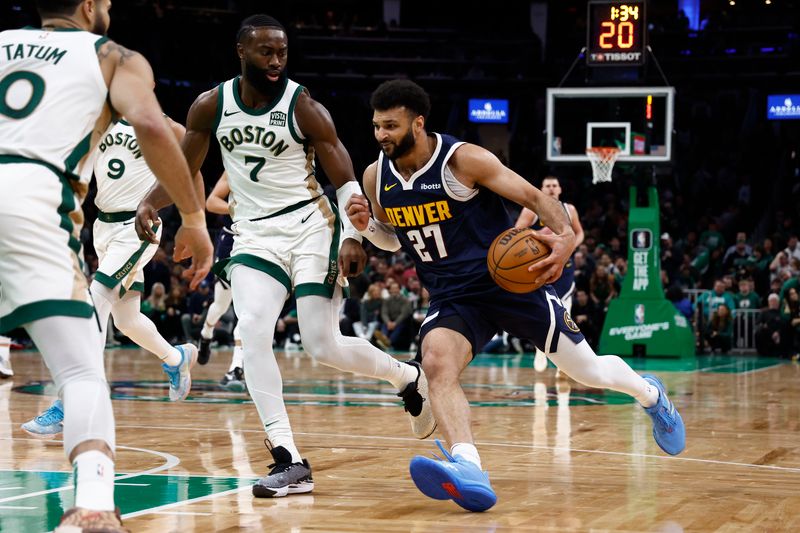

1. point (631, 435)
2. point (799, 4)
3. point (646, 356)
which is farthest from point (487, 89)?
point (631, 435)

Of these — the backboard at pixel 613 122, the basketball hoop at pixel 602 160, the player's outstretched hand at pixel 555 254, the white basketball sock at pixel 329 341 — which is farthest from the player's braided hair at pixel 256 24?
the backboard at pixel 613 122

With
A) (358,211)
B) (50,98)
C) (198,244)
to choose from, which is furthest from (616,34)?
(50,98)

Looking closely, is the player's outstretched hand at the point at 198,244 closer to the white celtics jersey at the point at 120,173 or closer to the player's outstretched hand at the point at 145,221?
the player's outstretched hand at the point at 145,221

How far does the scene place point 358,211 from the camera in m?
5.35

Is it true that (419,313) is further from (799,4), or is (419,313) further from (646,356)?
(799,4)

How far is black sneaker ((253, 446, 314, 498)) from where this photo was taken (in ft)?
16.6

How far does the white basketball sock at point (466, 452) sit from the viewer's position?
486cm

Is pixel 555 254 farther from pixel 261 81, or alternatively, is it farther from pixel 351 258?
pixel 261 81

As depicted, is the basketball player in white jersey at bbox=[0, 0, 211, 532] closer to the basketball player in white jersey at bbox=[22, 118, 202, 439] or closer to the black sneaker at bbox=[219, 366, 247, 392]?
the basketball player in white jersey at bbox=[22, 118, 202, 439]

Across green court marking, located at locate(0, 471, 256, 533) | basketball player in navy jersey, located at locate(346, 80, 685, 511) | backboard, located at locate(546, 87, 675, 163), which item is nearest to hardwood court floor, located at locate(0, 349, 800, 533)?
green court marking, located at locate(0, 471, 256, 533)

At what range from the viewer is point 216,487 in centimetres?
530

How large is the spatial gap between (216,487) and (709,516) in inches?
87.9

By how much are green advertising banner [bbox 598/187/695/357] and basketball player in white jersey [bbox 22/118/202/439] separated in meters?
9.99

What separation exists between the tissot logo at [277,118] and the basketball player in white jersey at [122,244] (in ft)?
7.46
